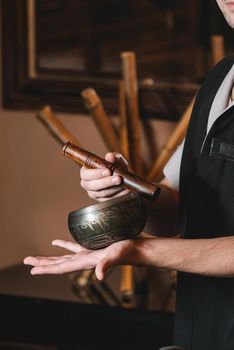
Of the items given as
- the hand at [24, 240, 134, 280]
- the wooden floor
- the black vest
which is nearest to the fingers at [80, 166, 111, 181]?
the hand at [24, 240, 134, 280]

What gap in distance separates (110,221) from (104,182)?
69mm

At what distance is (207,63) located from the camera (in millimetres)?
2590

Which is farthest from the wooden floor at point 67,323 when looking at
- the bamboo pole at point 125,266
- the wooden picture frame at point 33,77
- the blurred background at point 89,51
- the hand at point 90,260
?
the hand at point 90,260

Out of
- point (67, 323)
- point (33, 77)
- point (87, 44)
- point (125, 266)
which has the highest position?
point (87, 44)

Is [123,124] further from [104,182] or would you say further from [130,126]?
[104,182]

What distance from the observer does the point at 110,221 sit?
1.25 metres

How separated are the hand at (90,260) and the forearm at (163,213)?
263 millimetres

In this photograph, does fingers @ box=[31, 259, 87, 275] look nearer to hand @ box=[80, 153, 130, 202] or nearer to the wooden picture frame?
hand @ box=[80, 153, 130, 202]

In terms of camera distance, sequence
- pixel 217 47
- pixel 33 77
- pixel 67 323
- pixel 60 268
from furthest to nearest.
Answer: pixel 33 77 → pixel 217 47 → pixel 67 323 → pixel 60 268

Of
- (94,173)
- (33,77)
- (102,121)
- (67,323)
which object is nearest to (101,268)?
(94,173)

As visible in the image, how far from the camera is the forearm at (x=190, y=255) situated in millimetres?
1207

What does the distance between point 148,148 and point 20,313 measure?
70 centimetres

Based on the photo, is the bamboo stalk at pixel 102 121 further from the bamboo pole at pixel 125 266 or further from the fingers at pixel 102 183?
the fingers at pixel 102 183

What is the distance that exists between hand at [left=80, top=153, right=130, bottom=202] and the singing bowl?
0.11ft
